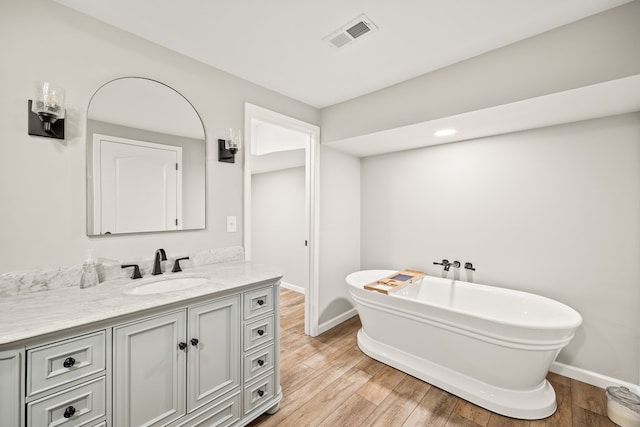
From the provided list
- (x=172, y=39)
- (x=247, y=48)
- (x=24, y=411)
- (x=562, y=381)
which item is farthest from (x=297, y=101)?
(x=562, y=381)

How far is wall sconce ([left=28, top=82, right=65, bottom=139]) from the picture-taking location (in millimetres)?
1359

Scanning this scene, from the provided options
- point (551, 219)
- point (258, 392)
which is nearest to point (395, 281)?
point (551, 219)

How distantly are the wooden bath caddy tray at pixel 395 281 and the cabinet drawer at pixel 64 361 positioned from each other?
1.89 metres

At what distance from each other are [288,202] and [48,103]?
3218 mm

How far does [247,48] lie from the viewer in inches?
74.5

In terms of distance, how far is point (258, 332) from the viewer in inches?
67.6

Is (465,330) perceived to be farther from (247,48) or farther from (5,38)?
(5,38)

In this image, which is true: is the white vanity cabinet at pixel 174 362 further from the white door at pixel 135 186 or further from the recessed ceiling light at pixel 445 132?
the recessed ceiling light at pixel 445 132

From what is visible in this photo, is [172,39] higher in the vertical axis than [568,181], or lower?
higher

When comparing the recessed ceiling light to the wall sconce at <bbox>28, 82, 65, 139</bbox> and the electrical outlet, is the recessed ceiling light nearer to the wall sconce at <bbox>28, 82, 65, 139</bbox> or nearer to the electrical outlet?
the electrical outlet

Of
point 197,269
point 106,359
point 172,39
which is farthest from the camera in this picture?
point 197,269

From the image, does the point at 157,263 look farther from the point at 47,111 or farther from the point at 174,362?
the point at 47,111

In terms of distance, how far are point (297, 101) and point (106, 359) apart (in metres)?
2.48

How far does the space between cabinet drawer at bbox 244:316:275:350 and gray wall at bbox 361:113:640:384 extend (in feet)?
6.43
